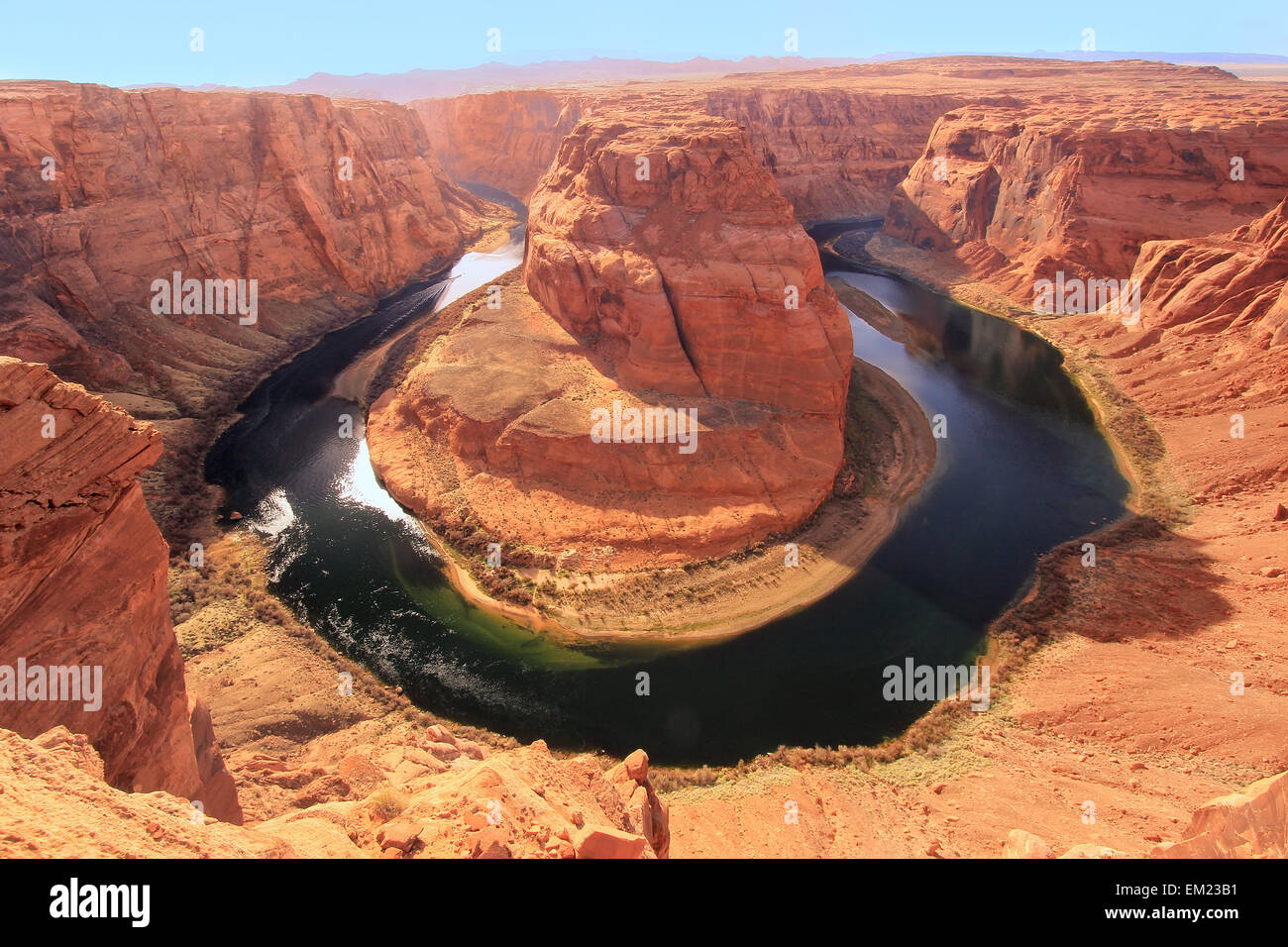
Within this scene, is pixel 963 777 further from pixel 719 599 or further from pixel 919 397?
pixel 919 397

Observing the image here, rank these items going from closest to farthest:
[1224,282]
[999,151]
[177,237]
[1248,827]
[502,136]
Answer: [1248,827] < [1224,282] < [177,237] < [999,151] < [502,136]

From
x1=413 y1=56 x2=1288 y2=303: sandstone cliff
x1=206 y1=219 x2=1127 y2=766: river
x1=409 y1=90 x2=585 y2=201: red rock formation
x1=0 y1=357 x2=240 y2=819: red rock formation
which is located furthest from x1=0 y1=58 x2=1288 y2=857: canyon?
x1=409 y1=90 x2=585 y2=201: red rock formation

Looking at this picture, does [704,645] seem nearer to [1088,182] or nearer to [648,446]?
[648,446]

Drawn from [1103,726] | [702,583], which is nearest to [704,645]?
[702,583]

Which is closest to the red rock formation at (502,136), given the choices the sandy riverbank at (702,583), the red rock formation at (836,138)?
the red rock formation at (836,138)

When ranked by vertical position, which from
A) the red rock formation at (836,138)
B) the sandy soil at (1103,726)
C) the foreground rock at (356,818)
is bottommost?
the sandy soil at (1103,726)

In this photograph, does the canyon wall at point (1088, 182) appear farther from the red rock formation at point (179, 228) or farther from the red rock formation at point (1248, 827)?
the red rock formation at point (179, 228)
